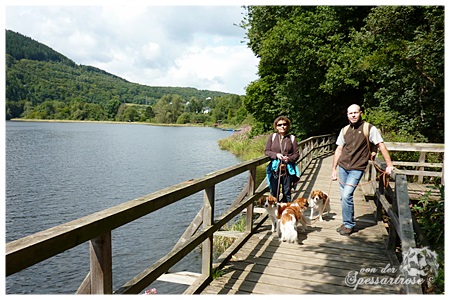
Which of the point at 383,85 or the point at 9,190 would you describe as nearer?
A: the point at 9,190

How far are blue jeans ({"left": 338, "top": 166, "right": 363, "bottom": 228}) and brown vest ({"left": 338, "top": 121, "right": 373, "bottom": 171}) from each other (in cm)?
10

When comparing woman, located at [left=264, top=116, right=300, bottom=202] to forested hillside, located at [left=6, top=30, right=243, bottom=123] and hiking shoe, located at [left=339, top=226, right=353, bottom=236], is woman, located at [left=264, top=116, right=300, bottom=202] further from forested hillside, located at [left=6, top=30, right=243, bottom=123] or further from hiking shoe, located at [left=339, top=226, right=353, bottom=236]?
forested hillside, located at [left=6, top=30, right=243, bottom=123]

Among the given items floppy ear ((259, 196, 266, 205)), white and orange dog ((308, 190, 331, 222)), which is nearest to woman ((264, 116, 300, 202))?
white and orange dog ((308, 190, 331, 222))

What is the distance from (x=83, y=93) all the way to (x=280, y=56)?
14293 cm

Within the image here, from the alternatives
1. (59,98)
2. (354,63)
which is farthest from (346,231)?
(59,98)

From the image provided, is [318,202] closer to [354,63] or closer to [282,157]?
[282,157]

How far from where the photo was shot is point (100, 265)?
2000mm

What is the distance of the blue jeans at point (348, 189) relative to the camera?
4.80m

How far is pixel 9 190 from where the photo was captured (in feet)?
49.1

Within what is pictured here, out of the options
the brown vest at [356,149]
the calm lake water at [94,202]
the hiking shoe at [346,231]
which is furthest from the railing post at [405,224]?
the calm lake water at [94,202]

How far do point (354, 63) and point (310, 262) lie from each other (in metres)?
13.1

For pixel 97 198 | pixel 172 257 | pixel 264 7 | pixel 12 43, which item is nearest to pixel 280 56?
pixel 264 7

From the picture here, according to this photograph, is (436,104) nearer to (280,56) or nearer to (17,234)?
(280,56)

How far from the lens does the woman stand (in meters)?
5.54
